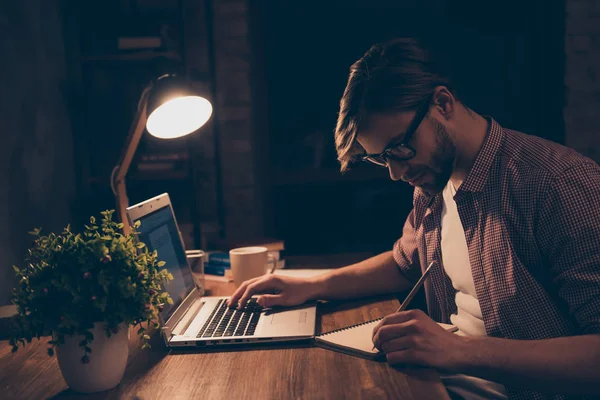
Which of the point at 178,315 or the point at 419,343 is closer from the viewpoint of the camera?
the point at 419,343

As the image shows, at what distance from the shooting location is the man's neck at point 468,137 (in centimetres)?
131

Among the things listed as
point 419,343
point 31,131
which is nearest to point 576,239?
point 419,343

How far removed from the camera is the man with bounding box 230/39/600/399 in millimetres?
993

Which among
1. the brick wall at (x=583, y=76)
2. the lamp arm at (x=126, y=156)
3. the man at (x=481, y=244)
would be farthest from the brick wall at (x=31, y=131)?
the brick wall at (x=583, y=76)

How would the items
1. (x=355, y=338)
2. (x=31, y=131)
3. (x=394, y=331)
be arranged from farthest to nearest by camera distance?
(x=31, y=131)
(x=355, y=338)
(x=394, y=331)

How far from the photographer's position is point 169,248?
1416mm

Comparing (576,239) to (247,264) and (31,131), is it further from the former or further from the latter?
(31,131)

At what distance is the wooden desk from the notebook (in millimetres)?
18

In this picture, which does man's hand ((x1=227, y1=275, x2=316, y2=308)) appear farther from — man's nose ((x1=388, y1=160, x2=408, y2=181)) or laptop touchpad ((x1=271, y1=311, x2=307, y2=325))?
man's nose ((x1=388, y1=160, x2=408, y2=181))

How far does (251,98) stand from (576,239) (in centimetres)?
192

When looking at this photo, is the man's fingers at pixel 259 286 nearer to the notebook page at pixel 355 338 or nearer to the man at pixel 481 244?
the man at pixel 481 244

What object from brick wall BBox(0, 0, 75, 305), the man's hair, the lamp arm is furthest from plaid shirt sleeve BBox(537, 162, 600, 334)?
brick wall BBox(0, 0, 75, 305)

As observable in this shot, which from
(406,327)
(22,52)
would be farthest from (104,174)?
(406,327)

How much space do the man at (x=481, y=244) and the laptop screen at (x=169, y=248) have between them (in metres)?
0.16
